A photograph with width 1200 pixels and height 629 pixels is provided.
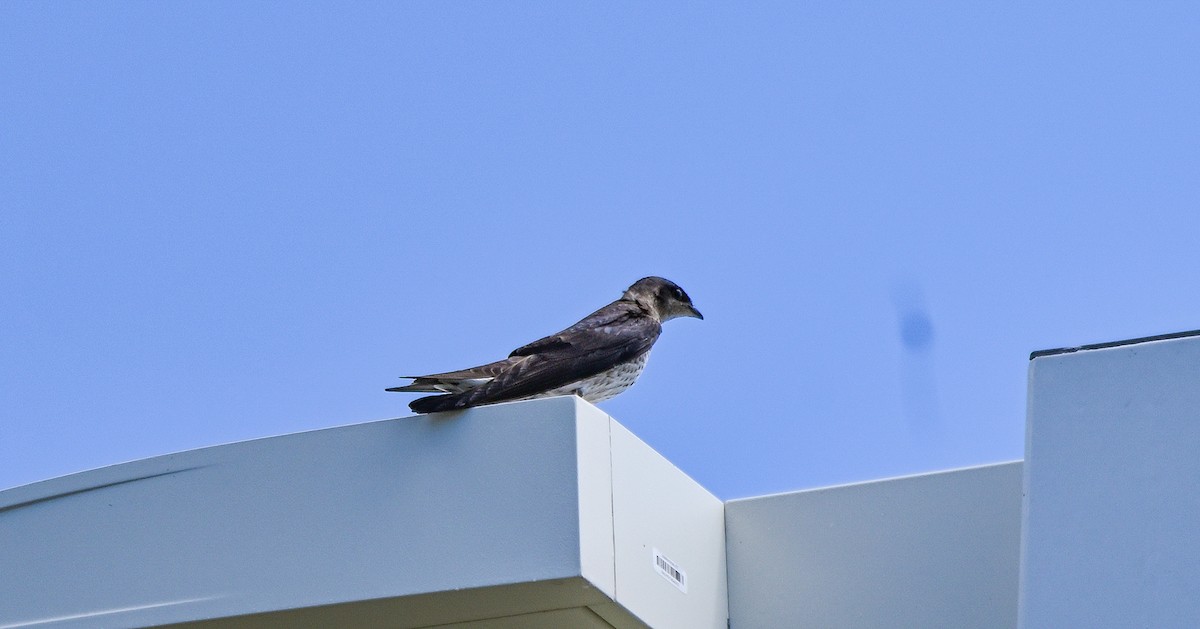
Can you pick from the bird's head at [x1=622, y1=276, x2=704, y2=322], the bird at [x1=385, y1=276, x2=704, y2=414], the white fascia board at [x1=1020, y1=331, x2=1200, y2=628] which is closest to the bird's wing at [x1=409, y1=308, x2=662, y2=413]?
the bird at [x1=385, y1=276, x2=704, y2=414]

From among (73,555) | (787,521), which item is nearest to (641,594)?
(787,521)

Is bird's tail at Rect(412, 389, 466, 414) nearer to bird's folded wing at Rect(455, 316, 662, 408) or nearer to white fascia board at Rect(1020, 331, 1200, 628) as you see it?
bird's folded wing at Rect(455, 316, 662, 408)

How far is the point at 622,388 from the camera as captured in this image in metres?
8.60

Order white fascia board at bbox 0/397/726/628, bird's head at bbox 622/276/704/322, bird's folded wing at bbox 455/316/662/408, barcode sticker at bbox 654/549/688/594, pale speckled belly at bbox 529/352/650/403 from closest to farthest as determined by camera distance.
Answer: white fascia board at bbox 0/397/726/628 < barcode sticker at bbox 654/549/688/594 < bird's folded wing at bbox 455/316/662/408 < pale speckled belly at bbox 529/352/650/403 < bird's head at bbox 622/276/704/322

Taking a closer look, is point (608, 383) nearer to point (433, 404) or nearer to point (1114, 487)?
point (433, 404)

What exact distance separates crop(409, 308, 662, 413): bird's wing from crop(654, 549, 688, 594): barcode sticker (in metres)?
1.05

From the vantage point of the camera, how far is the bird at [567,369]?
7457 mm

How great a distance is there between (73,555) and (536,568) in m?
2.36

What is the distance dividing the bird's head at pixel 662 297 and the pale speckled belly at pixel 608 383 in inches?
47.8

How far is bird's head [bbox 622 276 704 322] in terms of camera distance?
9969mm

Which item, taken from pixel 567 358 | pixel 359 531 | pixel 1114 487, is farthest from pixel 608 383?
pixel 1114 487

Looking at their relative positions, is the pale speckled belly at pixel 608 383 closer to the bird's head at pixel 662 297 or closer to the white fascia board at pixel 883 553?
the white fascia board at pixel 883 553

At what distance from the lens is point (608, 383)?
845 cm

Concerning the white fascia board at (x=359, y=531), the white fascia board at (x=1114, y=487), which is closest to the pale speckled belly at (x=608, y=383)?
the white fascia board at (x=359, y=531)
